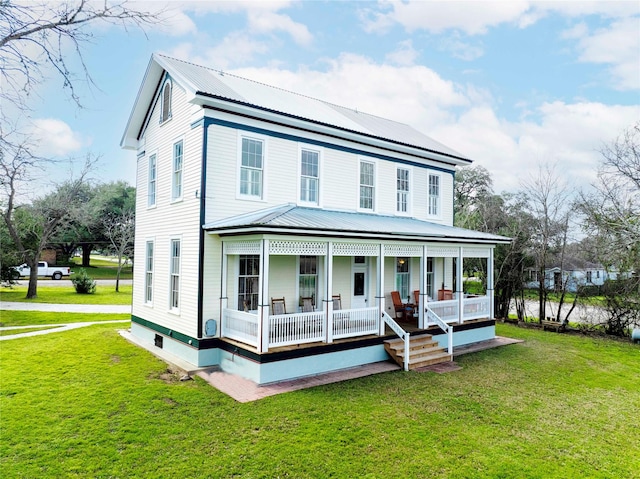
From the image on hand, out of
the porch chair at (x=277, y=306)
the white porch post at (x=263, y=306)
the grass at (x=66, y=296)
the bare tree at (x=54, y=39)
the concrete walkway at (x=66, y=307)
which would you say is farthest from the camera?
the grass at (x=66, y=296)

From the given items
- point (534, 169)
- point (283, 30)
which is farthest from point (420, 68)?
point (283, 30)

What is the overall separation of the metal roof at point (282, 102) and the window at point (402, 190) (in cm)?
115

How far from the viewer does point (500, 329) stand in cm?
1745

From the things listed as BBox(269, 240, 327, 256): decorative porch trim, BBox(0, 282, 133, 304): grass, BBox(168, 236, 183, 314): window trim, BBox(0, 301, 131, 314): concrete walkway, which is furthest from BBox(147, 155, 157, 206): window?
BBox(0, 282, 133, 304): grass

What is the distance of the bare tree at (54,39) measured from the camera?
17.7 ft

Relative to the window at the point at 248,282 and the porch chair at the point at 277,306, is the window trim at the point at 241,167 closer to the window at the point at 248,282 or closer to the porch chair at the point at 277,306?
the window at the point at 248,282

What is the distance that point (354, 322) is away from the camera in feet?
36.4

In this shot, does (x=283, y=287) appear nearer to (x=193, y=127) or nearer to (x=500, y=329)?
(x=193, y=127)

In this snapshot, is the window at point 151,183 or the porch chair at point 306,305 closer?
the porch chair at point 306,305

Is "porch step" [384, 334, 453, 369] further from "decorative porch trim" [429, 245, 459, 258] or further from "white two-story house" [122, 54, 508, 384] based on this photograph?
"decorative porch trim" [429, 245, 459, 258]

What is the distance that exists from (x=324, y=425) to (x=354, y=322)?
427 centimetres

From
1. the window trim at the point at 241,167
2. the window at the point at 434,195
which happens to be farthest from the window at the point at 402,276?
the window trim at the point at 241,167

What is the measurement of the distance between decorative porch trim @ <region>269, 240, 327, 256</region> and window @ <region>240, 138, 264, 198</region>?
2449 millimetres

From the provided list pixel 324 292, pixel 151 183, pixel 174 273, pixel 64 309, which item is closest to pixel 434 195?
pixel 324 292
